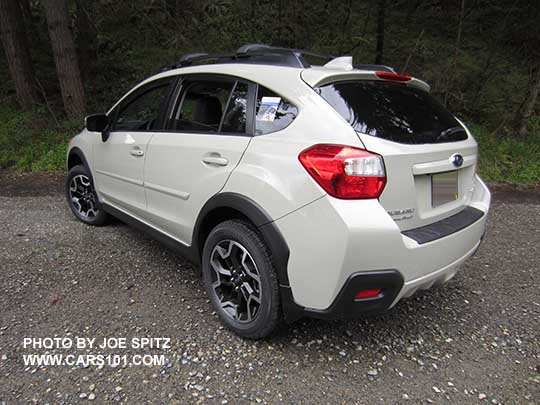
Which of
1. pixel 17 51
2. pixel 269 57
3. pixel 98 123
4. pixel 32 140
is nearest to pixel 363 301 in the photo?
pixel 269 57

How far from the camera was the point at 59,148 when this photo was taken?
6.75m

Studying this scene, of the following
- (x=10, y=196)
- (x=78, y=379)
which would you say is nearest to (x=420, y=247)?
(x=78, y=379)

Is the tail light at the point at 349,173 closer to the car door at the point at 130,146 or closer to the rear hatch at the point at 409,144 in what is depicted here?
the rear hatch at the point at 409,144

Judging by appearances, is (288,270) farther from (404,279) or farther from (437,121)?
(437,121)

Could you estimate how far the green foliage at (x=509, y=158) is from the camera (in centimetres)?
608

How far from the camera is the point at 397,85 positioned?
239 centimetres

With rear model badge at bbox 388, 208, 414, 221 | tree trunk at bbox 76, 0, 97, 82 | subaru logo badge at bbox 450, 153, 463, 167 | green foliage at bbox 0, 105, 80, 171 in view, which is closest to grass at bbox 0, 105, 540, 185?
green foliage at bbox 0, 105, 80, 171

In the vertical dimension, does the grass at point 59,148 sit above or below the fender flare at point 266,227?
below

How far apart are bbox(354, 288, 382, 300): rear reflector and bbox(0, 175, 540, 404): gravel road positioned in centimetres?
52

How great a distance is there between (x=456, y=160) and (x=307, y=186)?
95cm

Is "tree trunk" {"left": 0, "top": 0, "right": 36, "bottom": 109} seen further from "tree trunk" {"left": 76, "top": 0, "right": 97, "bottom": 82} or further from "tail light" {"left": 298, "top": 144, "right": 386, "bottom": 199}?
"tail light" {"left": 298, "top": 144, "right": 386, "bottom": 199}

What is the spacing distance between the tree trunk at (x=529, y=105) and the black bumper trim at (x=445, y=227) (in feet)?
21.3

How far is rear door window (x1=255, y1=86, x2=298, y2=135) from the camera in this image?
212 cm

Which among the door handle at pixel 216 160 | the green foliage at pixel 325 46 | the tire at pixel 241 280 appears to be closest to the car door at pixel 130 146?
the door handle at pixel 216 160
